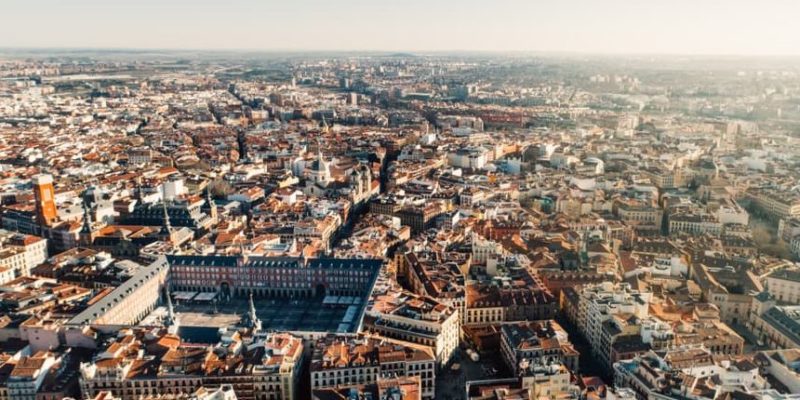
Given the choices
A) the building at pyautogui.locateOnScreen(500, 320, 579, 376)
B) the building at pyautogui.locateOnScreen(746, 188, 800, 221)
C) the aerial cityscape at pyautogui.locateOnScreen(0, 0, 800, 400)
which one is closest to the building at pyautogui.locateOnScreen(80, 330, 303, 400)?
the aerial cityscape at pyautogui.locateOnScreen(0, 0, 800, 400)

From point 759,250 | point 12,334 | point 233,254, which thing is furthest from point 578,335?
point 12,334

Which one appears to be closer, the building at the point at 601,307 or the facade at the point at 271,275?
the building at the point at 601,307

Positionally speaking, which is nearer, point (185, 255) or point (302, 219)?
point (185, 255)

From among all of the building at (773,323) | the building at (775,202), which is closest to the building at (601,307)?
the building at (773,323)

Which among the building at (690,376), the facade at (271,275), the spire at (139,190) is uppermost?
the building at (690,376)

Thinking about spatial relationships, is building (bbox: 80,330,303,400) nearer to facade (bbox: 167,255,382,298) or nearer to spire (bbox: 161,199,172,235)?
facade (bbox: 167,255,382,298)

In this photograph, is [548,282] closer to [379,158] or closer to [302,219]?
[302,219]

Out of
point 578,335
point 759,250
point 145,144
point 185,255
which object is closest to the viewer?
point 578,335

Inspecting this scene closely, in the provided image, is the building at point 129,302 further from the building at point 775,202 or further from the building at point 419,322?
the building at point 775,202
